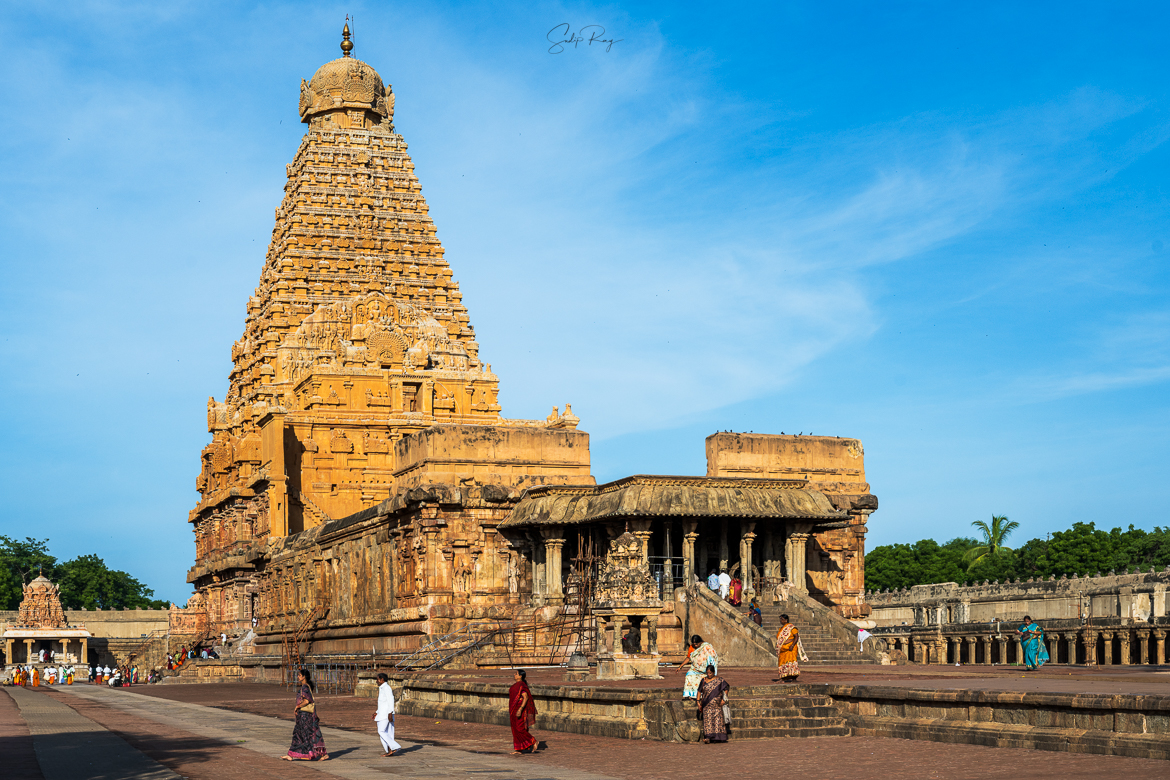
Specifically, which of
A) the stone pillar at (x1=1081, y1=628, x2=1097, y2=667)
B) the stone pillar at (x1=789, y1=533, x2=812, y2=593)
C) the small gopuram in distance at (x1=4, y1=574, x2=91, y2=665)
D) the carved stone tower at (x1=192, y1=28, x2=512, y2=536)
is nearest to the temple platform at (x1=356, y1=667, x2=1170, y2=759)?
the stone pillar at (x1=789, y1=533, x2=812, y2=593)

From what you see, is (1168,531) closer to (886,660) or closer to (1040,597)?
(1040,597)

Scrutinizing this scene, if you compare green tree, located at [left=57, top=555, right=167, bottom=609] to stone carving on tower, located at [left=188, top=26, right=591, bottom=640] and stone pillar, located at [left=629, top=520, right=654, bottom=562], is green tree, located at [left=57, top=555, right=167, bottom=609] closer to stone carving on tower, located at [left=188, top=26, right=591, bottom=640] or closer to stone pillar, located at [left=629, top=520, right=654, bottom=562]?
stone carving on tower, located at [left=188, top=26, right=591, bottom=640]

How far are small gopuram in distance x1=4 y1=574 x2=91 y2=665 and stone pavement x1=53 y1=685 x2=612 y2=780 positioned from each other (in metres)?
80.2

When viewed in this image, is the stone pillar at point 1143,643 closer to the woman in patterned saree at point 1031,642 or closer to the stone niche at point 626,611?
the woman in patterned saree at point 1031,642

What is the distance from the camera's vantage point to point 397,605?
154ft

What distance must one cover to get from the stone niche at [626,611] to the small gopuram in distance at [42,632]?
86.5 m

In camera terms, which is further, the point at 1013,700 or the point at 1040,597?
the point at 1040,597

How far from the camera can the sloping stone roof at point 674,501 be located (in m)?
40.5

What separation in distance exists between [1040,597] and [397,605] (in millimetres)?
33242

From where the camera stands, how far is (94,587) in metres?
150

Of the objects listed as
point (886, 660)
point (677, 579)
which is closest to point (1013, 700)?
point (886, 660)

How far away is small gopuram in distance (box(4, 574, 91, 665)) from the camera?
348ft

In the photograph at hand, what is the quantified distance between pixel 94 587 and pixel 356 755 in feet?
453

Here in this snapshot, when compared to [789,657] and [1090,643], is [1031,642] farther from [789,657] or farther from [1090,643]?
[1090,643]
